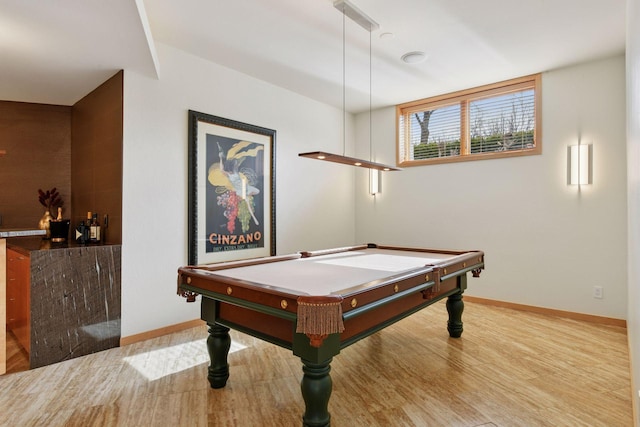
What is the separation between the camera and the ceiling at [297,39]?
2379 millimetres

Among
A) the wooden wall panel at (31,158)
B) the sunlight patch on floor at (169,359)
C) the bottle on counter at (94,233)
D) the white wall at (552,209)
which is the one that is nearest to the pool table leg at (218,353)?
the sunlight patch on floor at (169,359)

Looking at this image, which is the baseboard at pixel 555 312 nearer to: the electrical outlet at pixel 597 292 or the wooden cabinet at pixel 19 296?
the electrical outlet at pixel 597 292

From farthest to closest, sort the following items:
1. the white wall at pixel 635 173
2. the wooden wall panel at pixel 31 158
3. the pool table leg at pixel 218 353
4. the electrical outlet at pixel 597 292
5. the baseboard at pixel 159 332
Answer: the wooden wall panel at pixel 31 158, the electrical outlet at pixel 597 292, the baseboard at pixel 159 332, the pool table leg at pixel 218 353, the white wall at pixel 635 173

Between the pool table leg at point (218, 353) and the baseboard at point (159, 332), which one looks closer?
the pool table leg at point (218, 353)

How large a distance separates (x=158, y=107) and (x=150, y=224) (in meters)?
1.09

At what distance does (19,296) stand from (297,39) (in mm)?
3216

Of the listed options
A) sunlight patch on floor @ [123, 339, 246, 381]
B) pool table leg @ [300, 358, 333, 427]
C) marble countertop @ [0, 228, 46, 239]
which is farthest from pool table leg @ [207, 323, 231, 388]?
marble countertop @ [0, 228, 46, 239]

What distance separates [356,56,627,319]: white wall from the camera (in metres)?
3.58

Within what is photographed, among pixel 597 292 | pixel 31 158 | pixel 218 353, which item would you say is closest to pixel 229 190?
pixel 218 353

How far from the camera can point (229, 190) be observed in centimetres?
383

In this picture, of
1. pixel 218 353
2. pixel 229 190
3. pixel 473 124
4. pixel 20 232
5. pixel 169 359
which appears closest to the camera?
pixel 218 353

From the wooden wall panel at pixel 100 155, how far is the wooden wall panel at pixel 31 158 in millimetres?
128

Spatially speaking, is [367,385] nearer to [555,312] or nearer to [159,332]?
[159,332]

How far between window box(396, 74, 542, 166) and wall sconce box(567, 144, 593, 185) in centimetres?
35
